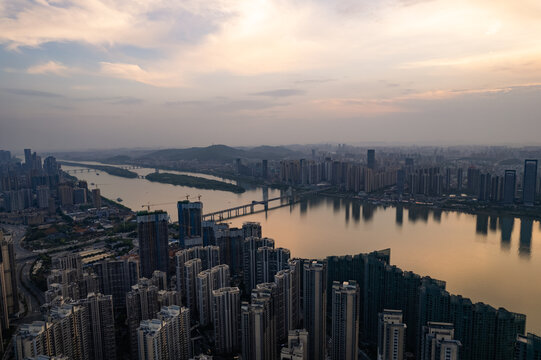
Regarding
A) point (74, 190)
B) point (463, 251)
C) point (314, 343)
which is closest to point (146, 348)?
point (314, 343)

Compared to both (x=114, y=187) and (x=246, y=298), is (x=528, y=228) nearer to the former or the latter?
(x=246, y=298)

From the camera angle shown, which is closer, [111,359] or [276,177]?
[111,359]

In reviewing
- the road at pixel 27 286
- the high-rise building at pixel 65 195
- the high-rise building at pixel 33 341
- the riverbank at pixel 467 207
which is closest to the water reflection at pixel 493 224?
the riverbank at pixel 467 207

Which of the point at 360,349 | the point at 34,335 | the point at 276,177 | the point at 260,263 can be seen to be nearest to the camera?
the point at 34,335

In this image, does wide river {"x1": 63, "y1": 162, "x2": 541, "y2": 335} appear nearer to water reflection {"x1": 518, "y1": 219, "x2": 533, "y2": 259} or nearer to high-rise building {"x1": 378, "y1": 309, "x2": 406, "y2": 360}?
water reflection {"x1": 518, "y1": 219, "x2": 533, "y2": 259}

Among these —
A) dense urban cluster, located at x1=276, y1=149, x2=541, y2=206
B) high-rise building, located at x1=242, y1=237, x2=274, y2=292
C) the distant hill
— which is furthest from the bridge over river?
the distant hill

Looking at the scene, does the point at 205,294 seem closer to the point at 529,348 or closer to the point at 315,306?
the point at 315,306

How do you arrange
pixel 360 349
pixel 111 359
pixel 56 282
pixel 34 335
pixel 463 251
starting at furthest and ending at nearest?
pixel 463 251, pixel 56 282, pixel 360 349, pixel 111 359, pixel 34 335
